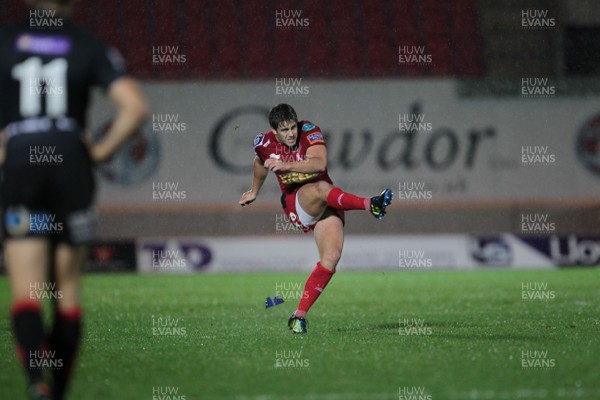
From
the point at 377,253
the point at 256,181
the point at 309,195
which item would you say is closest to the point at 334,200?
the point at 309,195

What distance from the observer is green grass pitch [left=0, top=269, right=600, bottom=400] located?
5688 millimetres

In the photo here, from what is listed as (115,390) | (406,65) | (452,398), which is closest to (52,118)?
(115,390)

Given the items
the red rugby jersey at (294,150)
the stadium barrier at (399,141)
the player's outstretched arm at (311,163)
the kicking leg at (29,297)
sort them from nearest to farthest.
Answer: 1. the kicking leg at (29,297)
2. the player's outstretched arm at (311,163)
3. the red rugby jersey at (294,150)
4. the stadium barrier at (399,141)

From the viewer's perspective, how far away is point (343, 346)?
7.50 meters

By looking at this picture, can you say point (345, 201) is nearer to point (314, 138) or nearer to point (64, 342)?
point (314, 138)

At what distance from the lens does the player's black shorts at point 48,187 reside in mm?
4379

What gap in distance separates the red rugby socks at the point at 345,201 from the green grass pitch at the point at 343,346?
41.1 inches

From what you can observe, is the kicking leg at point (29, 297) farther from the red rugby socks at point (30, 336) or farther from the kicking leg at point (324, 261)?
the kicking leg at point (324, 261)

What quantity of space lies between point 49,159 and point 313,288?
4.41 metres

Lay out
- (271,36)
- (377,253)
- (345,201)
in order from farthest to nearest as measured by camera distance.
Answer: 1. (271,36)
2. (377,253)
3. (345,201)

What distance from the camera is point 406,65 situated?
72.1 ft

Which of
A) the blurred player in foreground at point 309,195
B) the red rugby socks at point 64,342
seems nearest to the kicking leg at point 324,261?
the blurred player in foreground at point 309,195

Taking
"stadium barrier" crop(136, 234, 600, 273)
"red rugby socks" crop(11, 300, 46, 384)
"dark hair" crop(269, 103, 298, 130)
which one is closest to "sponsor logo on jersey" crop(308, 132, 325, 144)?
"dark hair" crop(269, 103, 298, 130)

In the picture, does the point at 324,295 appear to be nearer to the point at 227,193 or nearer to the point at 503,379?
the point at 503,379
